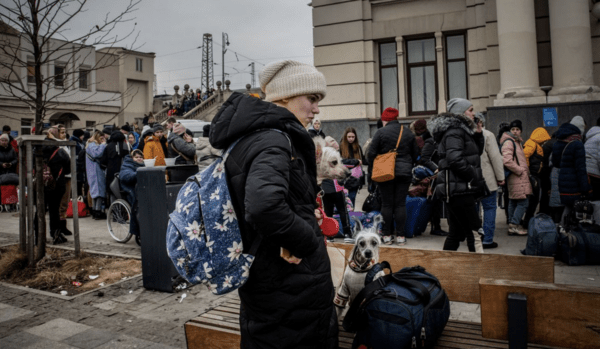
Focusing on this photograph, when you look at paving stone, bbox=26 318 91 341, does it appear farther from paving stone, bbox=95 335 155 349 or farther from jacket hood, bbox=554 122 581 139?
jacket hood, bbox=554 122 581 139

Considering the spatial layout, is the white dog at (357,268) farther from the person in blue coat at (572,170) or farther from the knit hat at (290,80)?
the person in blue coat at (572,170)

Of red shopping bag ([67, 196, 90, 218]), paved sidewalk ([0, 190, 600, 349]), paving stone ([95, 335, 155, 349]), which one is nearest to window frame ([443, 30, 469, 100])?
paved sidewalk ([0, 190, 600, 349])

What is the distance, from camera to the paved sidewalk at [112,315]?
431 cm

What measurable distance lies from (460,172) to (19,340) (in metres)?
4.88

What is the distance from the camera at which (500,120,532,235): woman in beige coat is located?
7871 mm

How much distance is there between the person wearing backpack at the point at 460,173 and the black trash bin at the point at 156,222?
3302 millimetres

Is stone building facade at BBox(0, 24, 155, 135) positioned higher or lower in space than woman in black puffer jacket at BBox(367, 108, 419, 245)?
higher

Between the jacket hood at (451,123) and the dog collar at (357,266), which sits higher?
the jacket hood at (451,123)

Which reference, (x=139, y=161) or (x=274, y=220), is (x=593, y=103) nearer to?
(x=139, y=161)

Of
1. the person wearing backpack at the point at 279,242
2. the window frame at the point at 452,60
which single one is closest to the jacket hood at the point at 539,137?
the window frame at the point at 452,60

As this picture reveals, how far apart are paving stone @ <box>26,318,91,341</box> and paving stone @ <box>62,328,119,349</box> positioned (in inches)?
3.5

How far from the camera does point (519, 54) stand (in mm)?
11867

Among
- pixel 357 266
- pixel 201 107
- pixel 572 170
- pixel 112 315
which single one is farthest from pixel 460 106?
pixel 201 107

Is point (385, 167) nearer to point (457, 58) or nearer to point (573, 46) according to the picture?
point (573, 46)
